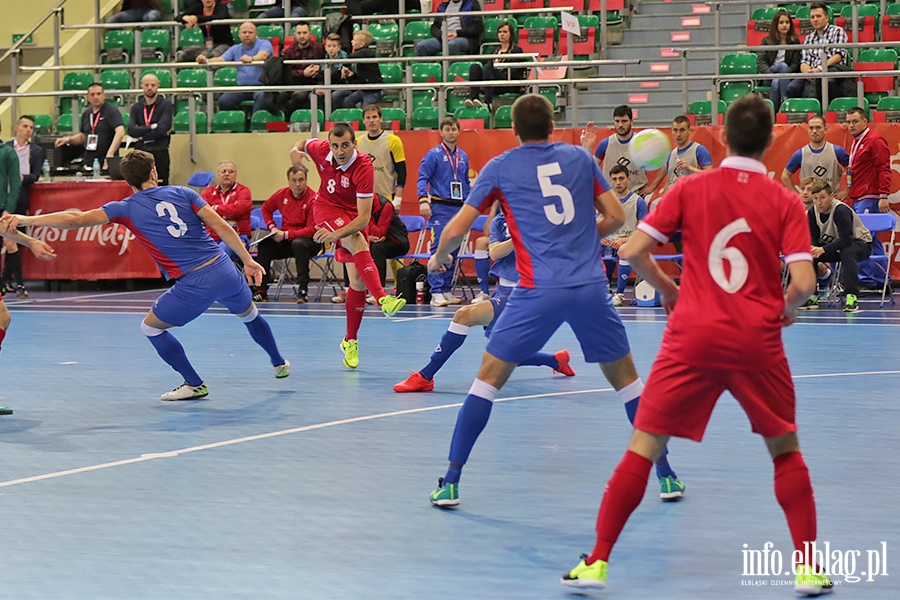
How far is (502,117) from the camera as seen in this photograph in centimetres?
1919

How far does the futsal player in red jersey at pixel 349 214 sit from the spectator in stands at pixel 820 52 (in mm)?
8623

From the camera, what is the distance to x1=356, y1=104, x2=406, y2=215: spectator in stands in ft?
57.4

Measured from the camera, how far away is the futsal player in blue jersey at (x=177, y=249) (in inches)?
364

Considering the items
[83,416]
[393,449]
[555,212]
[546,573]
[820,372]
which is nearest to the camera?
[546,573]

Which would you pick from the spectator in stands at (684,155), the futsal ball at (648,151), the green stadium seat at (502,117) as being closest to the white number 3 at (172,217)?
the futsal ball at (648,151)

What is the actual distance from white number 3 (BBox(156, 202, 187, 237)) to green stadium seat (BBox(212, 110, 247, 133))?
11.5 meters

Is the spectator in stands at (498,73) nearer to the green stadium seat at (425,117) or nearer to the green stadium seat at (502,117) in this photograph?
the green stadium seat at (502,117)

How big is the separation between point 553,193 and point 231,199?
12562 mm

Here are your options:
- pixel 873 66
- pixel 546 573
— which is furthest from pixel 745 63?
pixel 546 573

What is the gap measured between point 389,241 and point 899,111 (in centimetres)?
733

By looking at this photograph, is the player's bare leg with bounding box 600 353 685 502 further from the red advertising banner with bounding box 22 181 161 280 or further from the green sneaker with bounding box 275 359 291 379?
Answer: the red advertising banner with bounding box 22 181 161 280

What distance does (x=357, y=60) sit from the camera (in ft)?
62.7

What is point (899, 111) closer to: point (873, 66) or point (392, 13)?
point (873, 66)

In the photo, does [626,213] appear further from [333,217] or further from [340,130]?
[340,130]
